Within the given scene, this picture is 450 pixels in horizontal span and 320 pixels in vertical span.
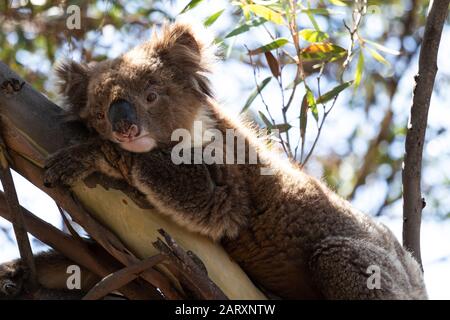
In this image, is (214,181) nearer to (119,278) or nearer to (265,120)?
(265,120)

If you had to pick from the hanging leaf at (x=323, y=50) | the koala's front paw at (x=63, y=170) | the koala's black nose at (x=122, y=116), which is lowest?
the koala's front paw at (x=63, y=170)

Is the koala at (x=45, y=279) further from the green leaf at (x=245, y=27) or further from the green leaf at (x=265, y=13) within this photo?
the green leaf at (x=265, y=13)

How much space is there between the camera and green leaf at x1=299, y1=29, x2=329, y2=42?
3917 millimetres

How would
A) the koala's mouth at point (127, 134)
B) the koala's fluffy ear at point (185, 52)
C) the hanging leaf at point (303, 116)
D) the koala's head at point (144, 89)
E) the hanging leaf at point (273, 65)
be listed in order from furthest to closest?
1. the hanging leaf at point (273, 65)
2. the hanging leaf at point (303, 116)
3. the koala's fluffy ear at point (185, 52)
4. the koala's head at point (144, 89)
5. the koala's mouth at point (127, 134)

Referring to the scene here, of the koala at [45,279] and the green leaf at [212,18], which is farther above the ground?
the green leaf at [212,18]

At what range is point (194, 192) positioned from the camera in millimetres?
3143

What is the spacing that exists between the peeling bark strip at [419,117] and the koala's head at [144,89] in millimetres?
969

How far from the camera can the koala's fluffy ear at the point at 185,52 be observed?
355 cm

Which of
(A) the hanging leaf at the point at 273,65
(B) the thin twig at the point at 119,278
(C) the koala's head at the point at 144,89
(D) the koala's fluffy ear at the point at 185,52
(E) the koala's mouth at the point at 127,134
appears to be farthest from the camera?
(A) the hanging leaf at the point at 273,65

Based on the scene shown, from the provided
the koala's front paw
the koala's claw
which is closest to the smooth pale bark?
the koala's front paw

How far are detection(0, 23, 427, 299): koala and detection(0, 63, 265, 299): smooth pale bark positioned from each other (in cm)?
8

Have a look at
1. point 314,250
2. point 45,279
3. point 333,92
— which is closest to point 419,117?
point 333,92

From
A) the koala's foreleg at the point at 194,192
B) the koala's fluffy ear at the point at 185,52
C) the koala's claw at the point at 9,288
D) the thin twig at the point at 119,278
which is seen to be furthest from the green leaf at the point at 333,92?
the koala's claw at the point at 9,288
